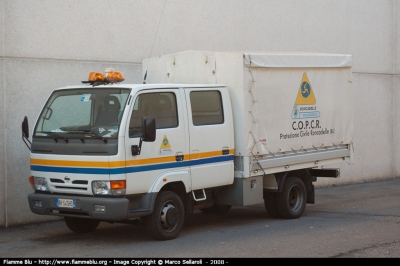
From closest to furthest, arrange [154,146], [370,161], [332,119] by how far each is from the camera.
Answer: [154,146] < [332,119] < [370,161]

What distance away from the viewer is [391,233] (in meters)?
10.0

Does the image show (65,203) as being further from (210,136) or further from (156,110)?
(210,136)

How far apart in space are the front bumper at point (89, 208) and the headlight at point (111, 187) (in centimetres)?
9

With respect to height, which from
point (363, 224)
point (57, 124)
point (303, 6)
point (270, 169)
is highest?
point (303, 6)

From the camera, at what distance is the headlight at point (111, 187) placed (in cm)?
880

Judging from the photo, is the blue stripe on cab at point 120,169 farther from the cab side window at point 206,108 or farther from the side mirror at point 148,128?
the cab side window at point 206,108

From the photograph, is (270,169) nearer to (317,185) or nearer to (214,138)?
(214,138)

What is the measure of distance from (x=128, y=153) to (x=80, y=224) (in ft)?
6.51

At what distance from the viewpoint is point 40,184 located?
31.3 feet

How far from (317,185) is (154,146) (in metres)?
8.40

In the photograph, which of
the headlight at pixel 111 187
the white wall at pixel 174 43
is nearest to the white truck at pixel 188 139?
the headlight at pixel 111 187

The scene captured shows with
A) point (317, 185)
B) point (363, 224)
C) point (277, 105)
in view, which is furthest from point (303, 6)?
point (363, 224)

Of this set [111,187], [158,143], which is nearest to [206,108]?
[158,143]

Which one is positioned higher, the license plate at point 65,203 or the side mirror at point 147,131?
the side mirror at point 147,131
